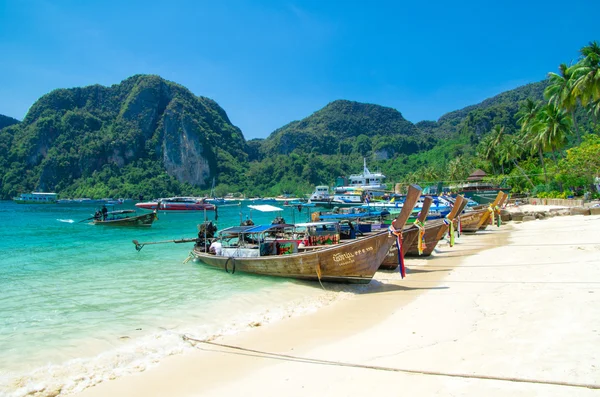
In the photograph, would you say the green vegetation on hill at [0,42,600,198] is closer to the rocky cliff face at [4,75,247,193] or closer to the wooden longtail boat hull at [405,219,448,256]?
the rocky cliff face at [4,75,247,193]


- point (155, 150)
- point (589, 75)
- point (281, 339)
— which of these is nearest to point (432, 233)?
point (281, 339)

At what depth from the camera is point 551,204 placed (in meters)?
32.9

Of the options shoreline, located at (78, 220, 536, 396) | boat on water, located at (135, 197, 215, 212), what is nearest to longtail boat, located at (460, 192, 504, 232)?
shoreline, located at (78, 220, 536, 396)

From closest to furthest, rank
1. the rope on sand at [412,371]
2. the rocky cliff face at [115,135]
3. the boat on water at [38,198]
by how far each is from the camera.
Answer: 1. the rope on sand at [412,371]
2. the boat on water at [38,198]
3. the rocky cliff face at [115,135]

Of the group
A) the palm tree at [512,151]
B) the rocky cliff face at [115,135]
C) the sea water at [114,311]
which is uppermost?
the rocky cliff face at [115,135]

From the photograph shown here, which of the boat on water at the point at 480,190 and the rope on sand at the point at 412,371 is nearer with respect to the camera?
the rope on sand at the point at 412,371

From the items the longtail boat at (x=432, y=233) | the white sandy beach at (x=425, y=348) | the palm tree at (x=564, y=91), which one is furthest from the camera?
the palm tree at (x=564, y=91)

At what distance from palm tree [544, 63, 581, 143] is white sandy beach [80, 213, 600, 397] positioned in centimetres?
3226

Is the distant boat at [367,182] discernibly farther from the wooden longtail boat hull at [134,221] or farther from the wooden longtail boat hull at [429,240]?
the wooden longtail boat hull at [429,240]

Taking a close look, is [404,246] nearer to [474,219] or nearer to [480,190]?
[474,219]

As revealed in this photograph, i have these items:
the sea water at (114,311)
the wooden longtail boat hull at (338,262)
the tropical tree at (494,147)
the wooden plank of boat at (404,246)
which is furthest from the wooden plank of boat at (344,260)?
the tropical tree at (494,147)

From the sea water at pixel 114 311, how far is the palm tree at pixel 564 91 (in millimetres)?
36671

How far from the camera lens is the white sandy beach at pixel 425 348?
14.8 ft

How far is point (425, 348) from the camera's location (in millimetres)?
5789
